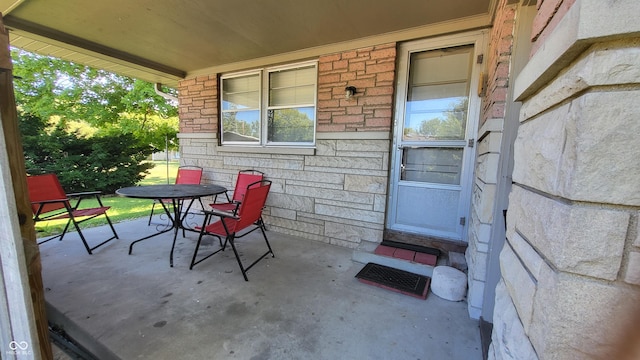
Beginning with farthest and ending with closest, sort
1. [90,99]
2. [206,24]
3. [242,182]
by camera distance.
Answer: [90,99] → [242,182] → [206,24]

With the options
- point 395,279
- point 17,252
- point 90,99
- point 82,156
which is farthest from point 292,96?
point 90,99

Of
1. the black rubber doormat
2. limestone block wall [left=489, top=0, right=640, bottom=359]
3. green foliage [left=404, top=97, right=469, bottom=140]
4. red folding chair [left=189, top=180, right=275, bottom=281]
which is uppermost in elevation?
green foliage [left=404, top=97, right=469, bottom=140]

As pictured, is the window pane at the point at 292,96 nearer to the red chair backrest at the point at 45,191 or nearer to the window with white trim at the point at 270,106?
the window with white trim at the point at 270,106

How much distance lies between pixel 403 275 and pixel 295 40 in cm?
292

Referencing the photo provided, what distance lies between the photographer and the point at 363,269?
254 centimetres

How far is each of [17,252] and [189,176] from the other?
3743 millimetres

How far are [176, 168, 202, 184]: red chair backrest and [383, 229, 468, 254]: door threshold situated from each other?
3100 millimetres

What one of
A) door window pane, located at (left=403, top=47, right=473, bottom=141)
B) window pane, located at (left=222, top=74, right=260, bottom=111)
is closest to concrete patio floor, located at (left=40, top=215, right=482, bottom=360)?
door window pane, located at (left=403, top=47, right=473, bottom=141)

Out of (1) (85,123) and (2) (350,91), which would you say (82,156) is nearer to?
(1) (85,123)

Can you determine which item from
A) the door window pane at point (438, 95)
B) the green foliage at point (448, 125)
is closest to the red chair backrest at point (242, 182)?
the door window pane at point (438, 95)

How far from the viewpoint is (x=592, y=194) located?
1.60 ft

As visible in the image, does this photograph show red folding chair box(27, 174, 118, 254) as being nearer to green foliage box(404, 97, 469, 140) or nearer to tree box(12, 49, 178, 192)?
green foliage box(404, 97, 469, 140)

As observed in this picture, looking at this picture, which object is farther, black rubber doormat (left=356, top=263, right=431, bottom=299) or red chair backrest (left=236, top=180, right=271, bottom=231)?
red chair backrest (left=236, top=180, right=271, bottom=231)

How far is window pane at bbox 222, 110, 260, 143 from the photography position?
3943mm
